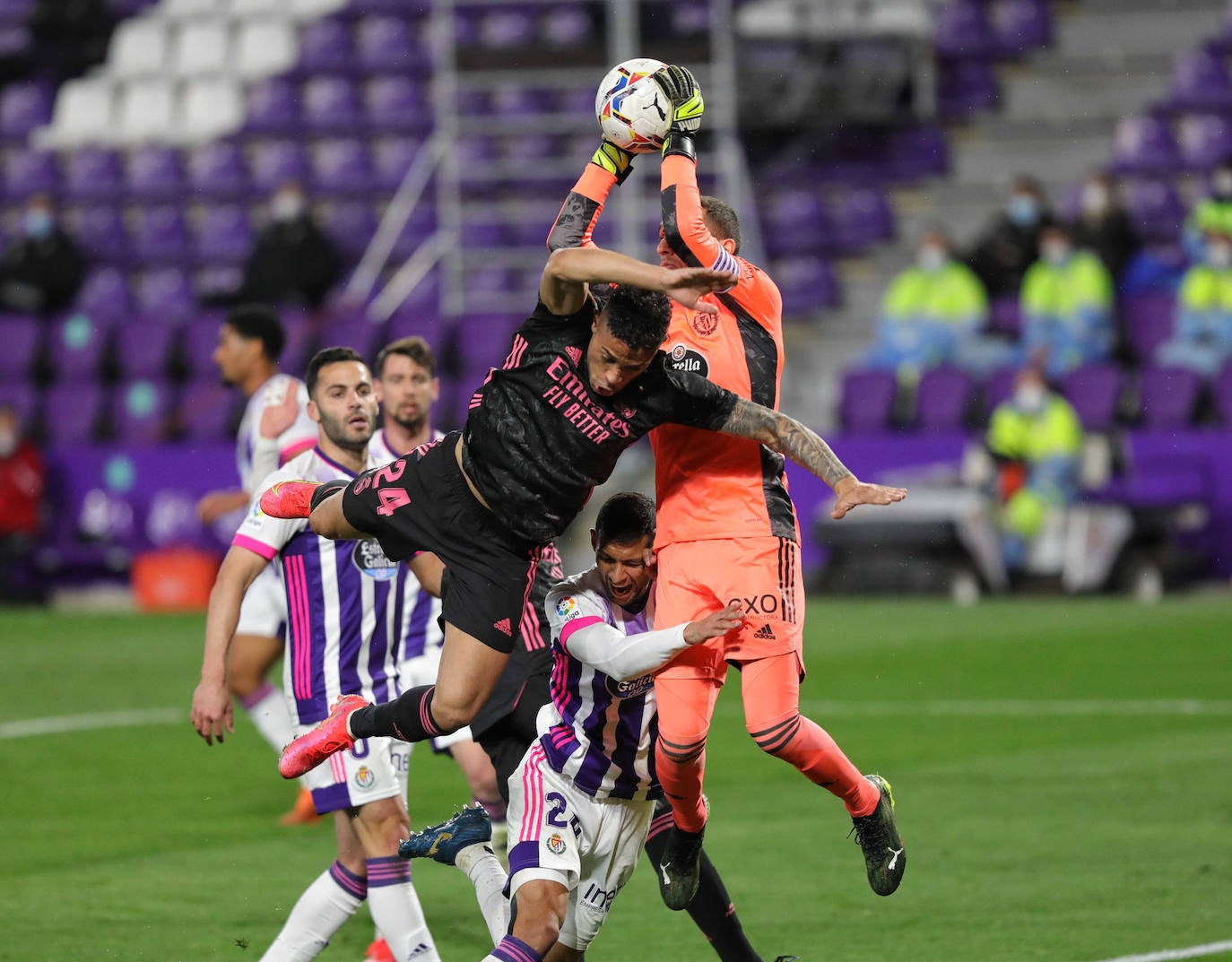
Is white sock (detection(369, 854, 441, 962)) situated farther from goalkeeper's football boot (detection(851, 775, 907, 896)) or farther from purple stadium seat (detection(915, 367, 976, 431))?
purple stadium seat (detection(915, 367, 976, 431))

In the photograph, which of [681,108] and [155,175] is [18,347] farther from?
[681,108]

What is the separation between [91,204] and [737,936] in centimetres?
2001

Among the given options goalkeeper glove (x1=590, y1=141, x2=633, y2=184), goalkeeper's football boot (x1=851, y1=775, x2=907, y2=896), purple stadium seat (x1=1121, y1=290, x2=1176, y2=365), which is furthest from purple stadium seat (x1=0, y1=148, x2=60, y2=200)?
goalkeeper's football boot (x1=851, y1=775, x2=907, y2=896)

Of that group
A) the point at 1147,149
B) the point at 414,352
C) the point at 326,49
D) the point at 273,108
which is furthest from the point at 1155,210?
the point at 414,352

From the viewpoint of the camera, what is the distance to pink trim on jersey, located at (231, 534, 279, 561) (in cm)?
628

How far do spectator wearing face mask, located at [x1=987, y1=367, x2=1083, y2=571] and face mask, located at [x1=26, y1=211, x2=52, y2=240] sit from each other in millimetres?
10933

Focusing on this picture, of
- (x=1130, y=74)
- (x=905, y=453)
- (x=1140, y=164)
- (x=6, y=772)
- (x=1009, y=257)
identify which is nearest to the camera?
(x=6, y=772)

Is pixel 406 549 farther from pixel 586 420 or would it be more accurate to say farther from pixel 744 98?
pixel 744 98

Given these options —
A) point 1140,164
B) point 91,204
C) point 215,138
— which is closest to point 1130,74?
point 1140,164

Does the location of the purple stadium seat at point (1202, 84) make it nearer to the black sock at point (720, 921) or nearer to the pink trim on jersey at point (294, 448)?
the pink trim on jersey at point (294, 448)

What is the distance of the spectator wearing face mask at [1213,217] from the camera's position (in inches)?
760

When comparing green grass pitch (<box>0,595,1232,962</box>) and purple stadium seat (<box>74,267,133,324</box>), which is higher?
purple stadium seat (<box>74,267,133,324</box>)

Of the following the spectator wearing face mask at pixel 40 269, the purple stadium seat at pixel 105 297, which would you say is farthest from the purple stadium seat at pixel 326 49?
the spectator wearing face mask at pixel 40 269

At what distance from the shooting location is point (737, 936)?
598 cm
